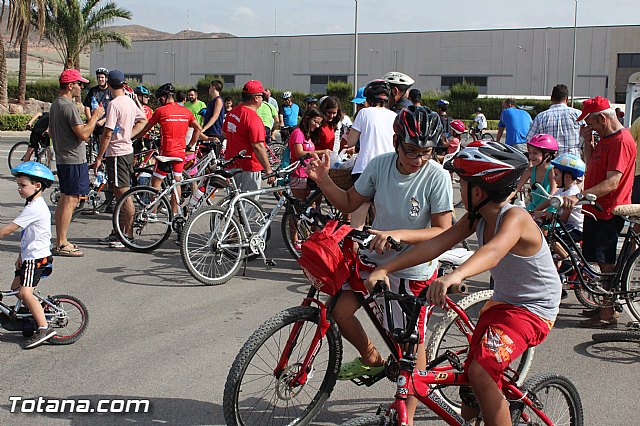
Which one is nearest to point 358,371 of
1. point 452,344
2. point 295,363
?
point 295,363

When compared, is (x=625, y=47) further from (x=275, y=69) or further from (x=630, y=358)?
(x=630, y=358)

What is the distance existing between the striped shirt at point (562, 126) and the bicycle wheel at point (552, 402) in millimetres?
6614

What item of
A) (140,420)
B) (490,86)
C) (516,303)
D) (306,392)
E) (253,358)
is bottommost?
(140,420)

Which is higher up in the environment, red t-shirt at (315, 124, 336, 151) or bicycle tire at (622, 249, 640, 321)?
red t-shirt at (315, 124, 336, 151)

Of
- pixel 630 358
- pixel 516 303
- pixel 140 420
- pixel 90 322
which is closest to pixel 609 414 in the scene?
pixel 630 358

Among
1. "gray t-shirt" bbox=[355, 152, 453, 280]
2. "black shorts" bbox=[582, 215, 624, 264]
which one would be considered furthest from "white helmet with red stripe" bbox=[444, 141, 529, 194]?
"black shorts" bbox=[582, 215, 624, 264]

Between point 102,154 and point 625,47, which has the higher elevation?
point 625,47

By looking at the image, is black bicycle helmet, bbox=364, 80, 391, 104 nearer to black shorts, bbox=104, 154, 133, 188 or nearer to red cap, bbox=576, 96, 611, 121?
red cap, bbox=576, 96, 611, 121

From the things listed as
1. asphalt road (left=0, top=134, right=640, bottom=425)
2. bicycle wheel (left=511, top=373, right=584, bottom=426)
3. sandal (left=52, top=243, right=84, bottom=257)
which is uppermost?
bicycle wheel (left=511, top=373, right=584, bottom=426)

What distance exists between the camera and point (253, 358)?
13.4 ft

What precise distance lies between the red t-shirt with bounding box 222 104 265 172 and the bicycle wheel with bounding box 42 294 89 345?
343 centimetres

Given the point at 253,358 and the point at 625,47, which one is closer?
the point at 253,358

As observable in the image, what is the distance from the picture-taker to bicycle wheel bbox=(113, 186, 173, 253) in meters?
9.16

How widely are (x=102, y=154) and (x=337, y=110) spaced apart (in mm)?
3046
